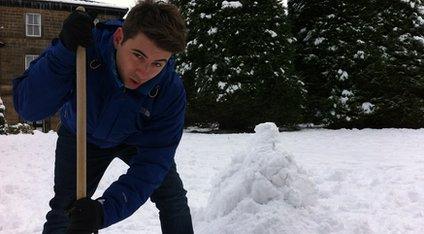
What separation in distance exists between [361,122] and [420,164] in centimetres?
643

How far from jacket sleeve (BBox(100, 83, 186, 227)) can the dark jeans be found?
17 cm

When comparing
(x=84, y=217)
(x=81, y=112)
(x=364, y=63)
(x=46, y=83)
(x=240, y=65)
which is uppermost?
(x=364, y=63)

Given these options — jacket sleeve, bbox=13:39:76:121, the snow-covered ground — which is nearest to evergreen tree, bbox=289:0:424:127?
the snow-covered ground

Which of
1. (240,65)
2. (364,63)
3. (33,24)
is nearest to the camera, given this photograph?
(240,65)

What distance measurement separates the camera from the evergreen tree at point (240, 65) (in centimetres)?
1145

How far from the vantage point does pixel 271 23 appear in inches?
479

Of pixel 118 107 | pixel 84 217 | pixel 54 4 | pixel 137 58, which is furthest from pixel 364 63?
pixel 54 4

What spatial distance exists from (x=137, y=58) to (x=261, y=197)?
6.17 ft

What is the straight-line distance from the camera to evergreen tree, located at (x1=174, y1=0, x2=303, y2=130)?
11445 millimetres

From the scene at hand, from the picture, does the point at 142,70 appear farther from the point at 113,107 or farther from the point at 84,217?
the point at 84,217

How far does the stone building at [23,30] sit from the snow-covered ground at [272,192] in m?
16.9

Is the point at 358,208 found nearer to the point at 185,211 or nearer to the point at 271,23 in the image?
the point at 185,211

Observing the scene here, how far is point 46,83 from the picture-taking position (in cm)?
191

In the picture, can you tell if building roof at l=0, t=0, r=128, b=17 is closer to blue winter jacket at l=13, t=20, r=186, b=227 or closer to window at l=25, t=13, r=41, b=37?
window at l=25, t=13, r=41, b=37
